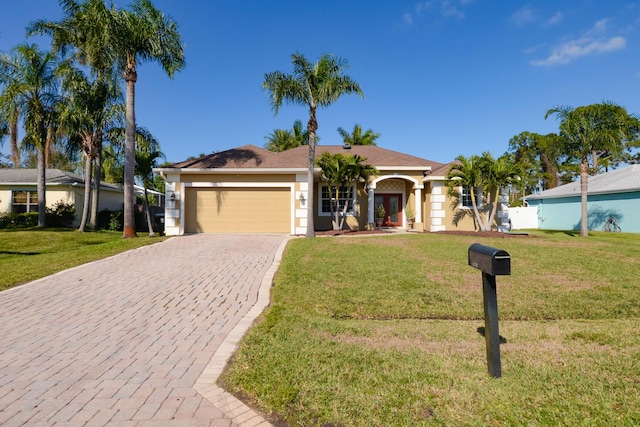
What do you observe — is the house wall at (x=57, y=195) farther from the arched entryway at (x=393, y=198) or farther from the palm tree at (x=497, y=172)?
the palm tree at (x=497, y=172)

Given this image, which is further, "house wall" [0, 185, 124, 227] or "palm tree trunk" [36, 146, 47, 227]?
"house wall" [0, 185, 124, 227]

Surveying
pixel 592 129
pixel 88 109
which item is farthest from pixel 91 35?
pixel 592 129

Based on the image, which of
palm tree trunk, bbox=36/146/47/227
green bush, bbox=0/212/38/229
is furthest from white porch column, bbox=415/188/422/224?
green bush, bbox=0/212/38/229

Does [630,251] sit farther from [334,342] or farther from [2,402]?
[2,402]

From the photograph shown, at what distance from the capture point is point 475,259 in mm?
3271

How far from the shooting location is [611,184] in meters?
21.8

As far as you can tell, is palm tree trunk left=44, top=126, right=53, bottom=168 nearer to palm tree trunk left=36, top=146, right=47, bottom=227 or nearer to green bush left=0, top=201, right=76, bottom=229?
palm tree trunk left=36, top=146, right=47, bottom=227

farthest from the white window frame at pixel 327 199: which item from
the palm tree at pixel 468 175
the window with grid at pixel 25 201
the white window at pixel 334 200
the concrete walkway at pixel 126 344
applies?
the window with grid at pixel 25 201

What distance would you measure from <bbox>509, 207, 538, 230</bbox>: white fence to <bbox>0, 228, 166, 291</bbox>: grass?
2755 cm

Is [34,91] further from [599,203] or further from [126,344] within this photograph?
[599,203]

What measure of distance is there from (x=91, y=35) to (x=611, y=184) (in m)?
30.7

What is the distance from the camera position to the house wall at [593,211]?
19.9 metres

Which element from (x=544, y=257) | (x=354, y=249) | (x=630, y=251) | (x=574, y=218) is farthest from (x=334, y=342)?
(x=574, y=218)

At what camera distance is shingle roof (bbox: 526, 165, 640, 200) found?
2019 centimetres
